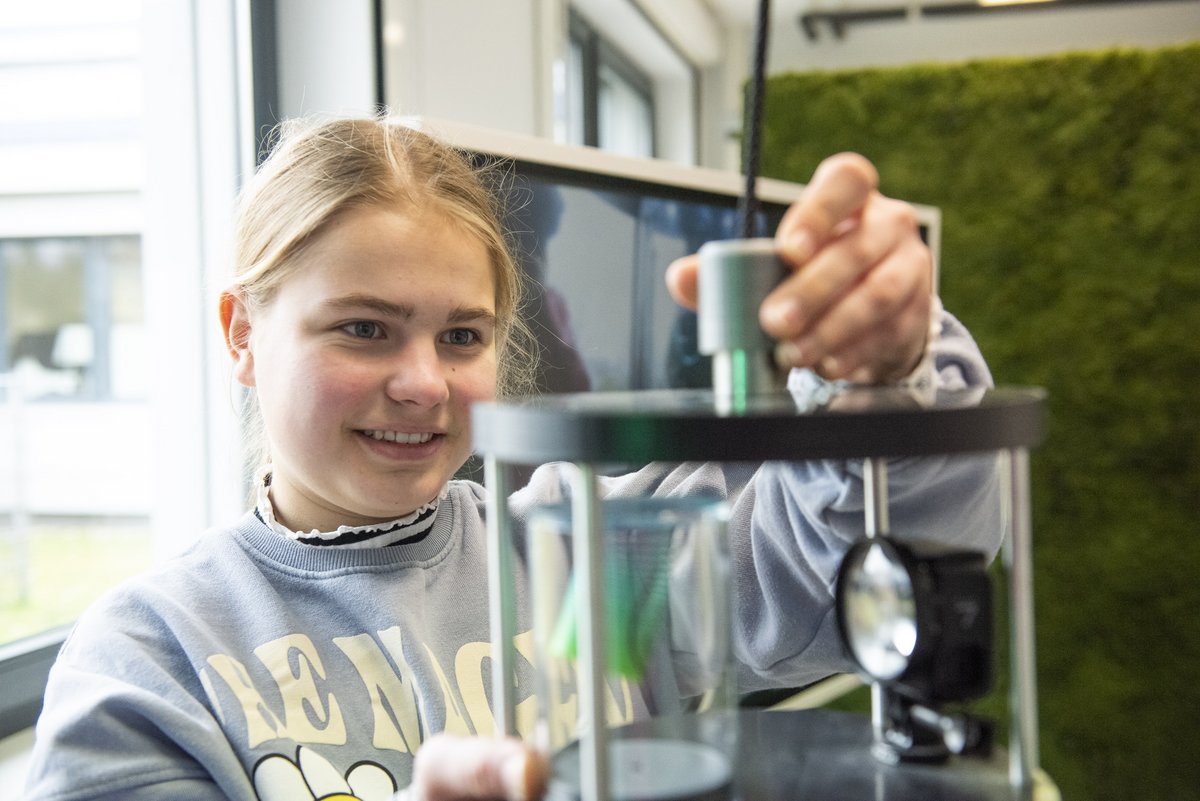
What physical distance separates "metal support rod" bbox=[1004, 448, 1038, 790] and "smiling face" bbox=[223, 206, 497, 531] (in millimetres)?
567

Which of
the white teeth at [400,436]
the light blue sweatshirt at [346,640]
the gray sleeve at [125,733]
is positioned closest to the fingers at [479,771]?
the light blue sweatshirt at [346,640]

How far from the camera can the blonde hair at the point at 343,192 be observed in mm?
983

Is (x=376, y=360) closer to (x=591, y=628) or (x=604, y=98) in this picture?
(x=591, y=628)

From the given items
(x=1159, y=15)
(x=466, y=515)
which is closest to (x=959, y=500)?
(x=466, y=515)

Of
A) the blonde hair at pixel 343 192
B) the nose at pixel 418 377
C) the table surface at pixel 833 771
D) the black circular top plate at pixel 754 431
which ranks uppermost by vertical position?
the blonde hair at pixel 343 192

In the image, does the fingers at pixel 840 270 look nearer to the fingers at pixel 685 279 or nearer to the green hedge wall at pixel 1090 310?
the fingers at pixel 685 279

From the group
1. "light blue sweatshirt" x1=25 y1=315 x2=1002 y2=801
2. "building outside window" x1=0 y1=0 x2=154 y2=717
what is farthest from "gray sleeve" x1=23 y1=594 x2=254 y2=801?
"building outside window" x1=0 y1=0 x2=154 y2=717

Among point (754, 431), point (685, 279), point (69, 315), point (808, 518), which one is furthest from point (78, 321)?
point (754, 431)

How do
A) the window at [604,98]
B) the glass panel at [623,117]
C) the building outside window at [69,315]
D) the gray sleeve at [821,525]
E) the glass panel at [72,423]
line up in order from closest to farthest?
the gray sleeve at [821,525]
the building outside window at [69,315]
the glass panel at [72,423]
the window at [604,98]
the glass panel at [623,117]

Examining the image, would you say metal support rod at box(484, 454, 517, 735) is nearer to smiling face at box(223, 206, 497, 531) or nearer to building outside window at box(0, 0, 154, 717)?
smiling face at box(223, 206, 497, 531)

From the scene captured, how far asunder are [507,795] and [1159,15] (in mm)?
5471

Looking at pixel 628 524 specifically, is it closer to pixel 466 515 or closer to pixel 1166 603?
pixel 466 515

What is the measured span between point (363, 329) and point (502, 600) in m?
0.55

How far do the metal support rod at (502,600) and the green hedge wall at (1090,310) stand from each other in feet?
9.23
